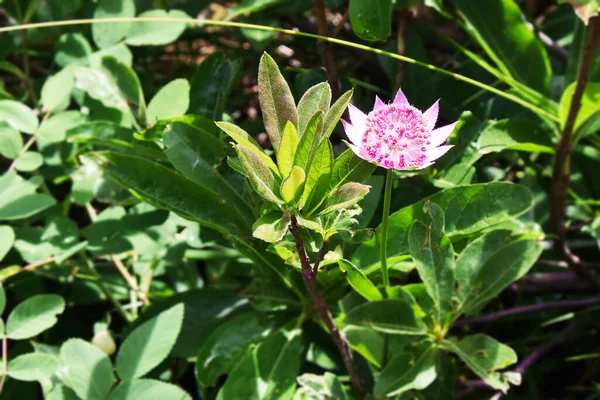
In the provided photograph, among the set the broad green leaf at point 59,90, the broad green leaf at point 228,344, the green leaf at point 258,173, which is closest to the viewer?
the green leaf at point 258,173

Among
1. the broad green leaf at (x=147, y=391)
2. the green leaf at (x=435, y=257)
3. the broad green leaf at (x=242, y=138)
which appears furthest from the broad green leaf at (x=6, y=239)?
the green leaf at (x=435, y=257)

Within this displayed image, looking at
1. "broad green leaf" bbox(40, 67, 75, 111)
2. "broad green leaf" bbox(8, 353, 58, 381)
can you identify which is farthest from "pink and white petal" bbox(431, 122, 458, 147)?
"broad green leaf" bbox(40, 67, 75, 111)

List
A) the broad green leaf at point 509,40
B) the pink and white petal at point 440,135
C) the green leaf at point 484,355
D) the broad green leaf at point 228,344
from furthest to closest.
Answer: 1. the broad green leaf at point 509,40
2. the broad green leaf at point 228,344
3. the green leaf at point 484,355
4. the pink and white petal at point 440,135

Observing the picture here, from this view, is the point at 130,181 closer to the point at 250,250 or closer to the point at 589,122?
the point at 250,250

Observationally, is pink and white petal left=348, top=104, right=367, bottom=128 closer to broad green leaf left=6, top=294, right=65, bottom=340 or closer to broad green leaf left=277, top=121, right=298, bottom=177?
broad green leaf left=277, top=121, right=298, bottom=177

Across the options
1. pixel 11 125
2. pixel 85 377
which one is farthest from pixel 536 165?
pixel 11 125

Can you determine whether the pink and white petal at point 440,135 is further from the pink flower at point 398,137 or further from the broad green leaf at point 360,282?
the broad green leaf at point 360,282
